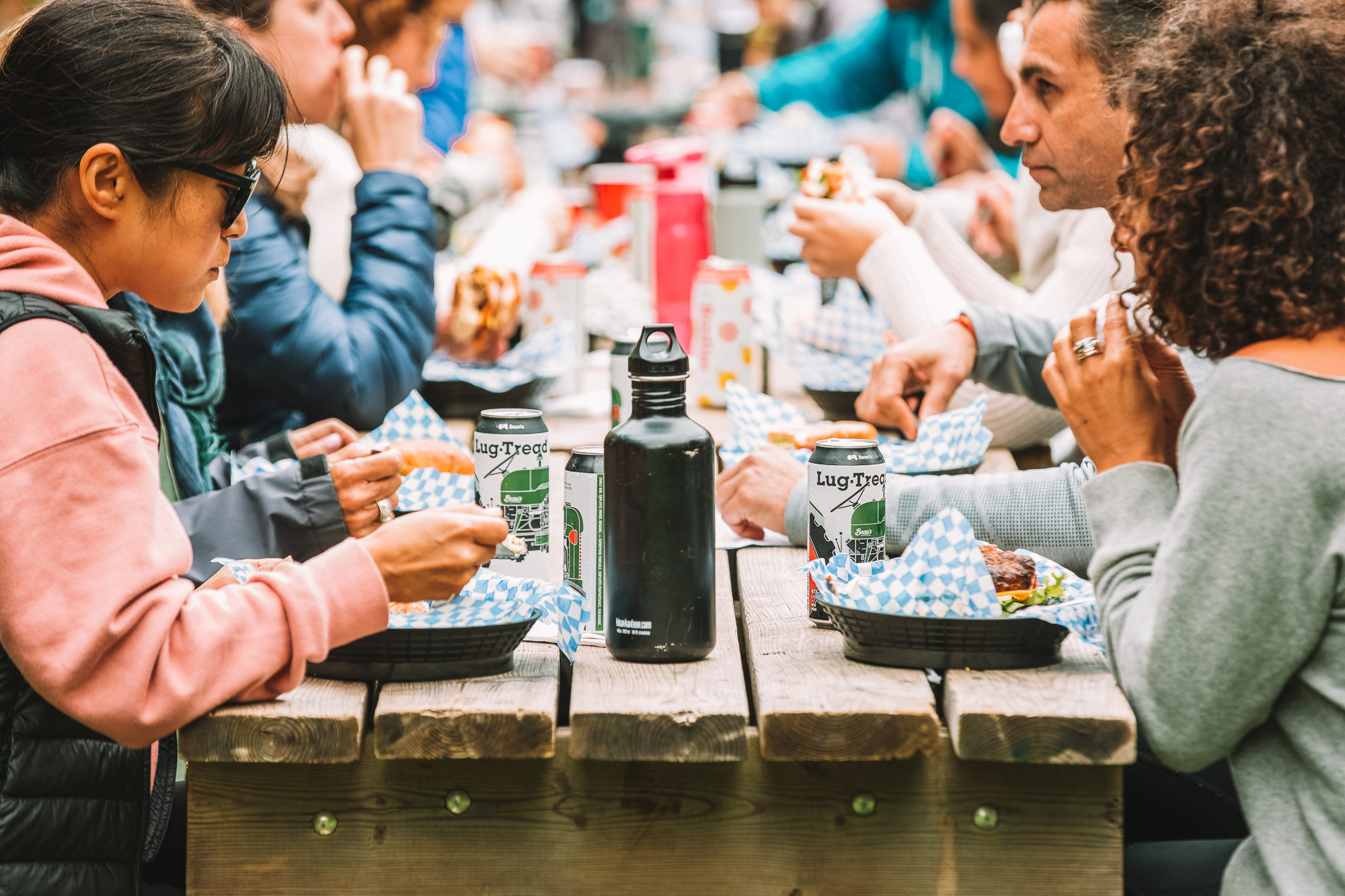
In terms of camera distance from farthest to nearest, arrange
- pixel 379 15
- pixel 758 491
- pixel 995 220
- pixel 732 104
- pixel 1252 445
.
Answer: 1. pixel 732 104
2. pixel 995 220
3. pixel 379 15
4. pixel 758 491
5. pixel 1252 445

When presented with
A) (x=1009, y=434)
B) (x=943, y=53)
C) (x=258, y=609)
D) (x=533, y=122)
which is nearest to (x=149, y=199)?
(x=258, y=609)

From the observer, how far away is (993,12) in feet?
12.5

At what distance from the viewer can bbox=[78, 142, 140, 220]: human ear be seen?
128 centimetres

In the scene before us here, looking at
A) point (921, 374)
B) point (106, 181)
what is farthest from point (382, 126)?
point (106, 181)

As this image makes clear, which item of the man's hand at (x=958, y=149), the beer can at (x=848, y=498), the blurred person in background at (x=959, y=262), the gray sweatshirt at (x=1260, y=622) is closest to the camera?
the gray sweatshirt at (x=1260, y=622)

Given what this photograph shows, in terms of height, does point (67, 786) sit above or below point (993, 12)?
below

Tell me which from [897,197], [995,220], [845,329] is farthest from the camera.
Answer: [995,220]

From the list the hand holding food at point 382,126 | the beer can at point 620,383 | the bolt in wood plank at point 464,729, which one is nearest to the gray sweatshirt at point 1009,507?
the beer can at point 620,383

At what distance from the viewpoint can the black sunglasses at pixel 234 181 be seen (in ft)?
4.40

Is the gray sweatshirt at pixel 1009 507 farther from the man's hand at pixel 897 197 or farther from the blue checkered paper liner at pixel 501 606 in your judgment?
the man's hand at pixel 897 197

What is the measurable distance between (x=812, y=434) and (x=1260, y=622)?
1.03 meters

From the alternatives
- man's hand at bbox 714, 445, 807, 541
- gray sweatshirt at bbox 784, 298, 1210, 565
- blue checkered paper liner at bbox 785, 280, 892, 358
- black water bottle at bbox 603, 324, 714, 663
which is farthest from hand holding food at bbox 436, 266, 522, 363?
black water bottle at bbox 603, 324, 714, 663

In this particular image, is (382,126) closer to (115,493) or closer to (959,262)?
(959,262)

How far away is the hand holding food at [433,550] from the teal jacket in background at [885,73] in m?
4.46
